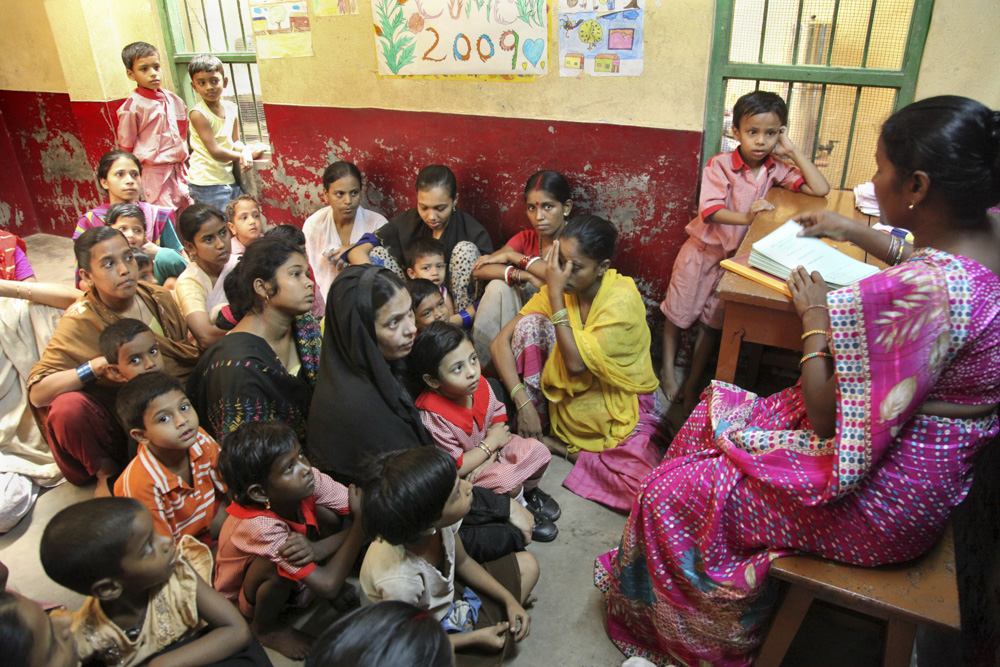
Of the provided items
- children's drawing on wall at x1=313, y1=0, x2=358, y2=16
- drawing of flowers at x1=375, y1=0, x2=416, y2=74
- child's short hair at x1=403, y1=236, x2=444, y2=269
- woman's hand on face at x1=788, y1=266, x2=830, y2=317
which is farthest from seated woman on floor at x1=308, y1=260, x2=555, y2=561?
children's drawing on wall at x1=313, y1=0, x2=358, y2=16

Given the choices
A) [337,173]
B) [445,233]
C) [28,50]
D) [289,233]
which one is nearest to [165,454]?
[289,233]

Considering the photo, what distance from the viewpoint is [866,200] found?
2.72 metres

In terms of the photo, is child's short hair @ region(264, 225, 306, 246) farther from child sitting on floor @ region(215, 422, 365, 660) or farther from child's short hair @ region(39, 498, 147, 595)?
child's short hair @ region(39, 498, 147, 595)

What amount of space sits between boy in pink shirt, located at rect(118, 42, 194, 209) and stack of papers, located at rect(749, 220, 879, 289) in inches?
183

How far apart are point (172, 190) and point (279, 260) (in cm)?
328

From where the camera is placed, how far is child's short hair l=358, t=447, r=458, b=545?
66.5 inches

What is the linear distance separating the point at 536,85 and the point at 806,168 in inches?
60.5

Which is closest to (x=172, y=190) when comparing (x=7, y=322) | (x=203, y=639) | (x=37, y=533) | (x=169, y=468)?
(x=7, y=322)

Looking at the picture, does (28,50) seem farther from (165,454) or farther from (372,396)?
(372,396)

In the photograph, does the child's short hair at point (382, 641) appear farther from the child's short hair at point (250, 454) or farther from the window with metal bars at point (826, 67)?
the window with metal bars at point (826, 67)

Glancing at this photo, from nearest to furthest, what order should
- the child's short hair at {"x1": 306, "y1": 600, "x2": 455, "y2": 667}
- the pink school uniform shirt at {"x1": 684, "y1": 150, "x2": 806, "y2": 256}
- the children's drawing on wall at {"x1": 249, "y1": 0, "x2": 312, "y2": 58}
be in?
1. the child's short hair at {"x1": 306, "y1": 600, "x2": 455, "y2": 667}
2. the pink school uniform shirt at {"x1": 684, "y1": 150, "x2": 806, "y2": 256}
3. the children's drawing on wall at {"x1": 249, "y1": 0, "x2": 312, "y2": 58}

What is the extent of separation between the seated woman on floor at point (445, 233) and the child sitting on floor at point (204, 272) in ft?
2.89

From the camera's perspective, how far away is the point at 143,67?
479 centimetres

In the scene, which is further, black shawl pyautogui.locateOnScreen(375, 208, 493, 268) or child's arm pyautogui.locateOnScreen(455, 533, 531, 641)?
black shawl pyautogui.locateOnScreen(375, 208, 493, 268)
